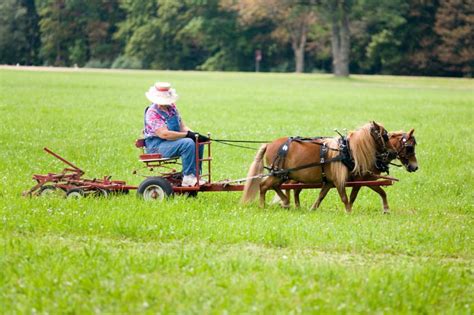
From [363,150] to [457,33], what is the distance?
73.9 metres

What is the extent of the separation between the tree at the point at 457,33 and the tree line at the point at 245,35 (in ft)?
0.33

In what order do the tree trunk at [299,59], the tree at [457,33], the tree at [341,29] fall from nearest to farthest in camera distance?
the tree at [341,29], the tree at [457,33], the tree trunk at [299,59]

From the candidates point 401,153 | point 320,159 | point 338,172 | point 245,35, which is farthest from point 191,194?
point 245,35

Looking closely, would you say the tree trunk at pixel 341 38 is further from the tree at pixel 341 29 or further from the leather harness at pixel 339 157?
the leather harness at pixel 339 157

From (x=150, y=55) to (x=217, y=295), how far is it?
10165 centimetres

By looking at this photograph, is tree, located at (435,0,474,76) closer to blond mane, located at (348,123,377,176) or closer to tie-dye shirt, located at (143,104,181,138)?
blond mane, located at (348,123,377,176)

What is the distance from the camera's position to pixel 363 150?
42.7ft

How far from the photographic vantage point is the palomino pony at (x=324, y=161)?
13.0 metres

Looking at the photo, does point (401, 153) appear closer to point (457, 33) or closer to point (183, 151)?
point (183, 151)

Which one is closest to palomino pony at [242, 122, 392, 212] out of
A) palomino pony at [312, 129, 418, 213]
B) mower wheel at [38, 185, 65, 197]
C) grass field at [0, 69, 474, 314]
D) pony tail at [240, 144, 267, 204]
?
pony tail at [240, 144, 267, 204]

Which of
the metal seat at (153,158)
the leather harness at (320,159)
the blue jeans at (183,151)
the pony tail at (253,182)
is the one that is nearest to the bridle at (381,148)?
the leather harness at (320,159)

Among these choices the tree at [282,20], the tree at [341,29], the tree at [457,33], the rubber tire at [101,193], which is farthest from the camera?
the tree at [282,20]

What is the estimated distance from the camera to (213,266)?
888 centimetres

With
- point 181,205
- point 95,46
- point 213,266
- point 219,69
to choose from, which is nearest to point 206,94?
point 181,205
